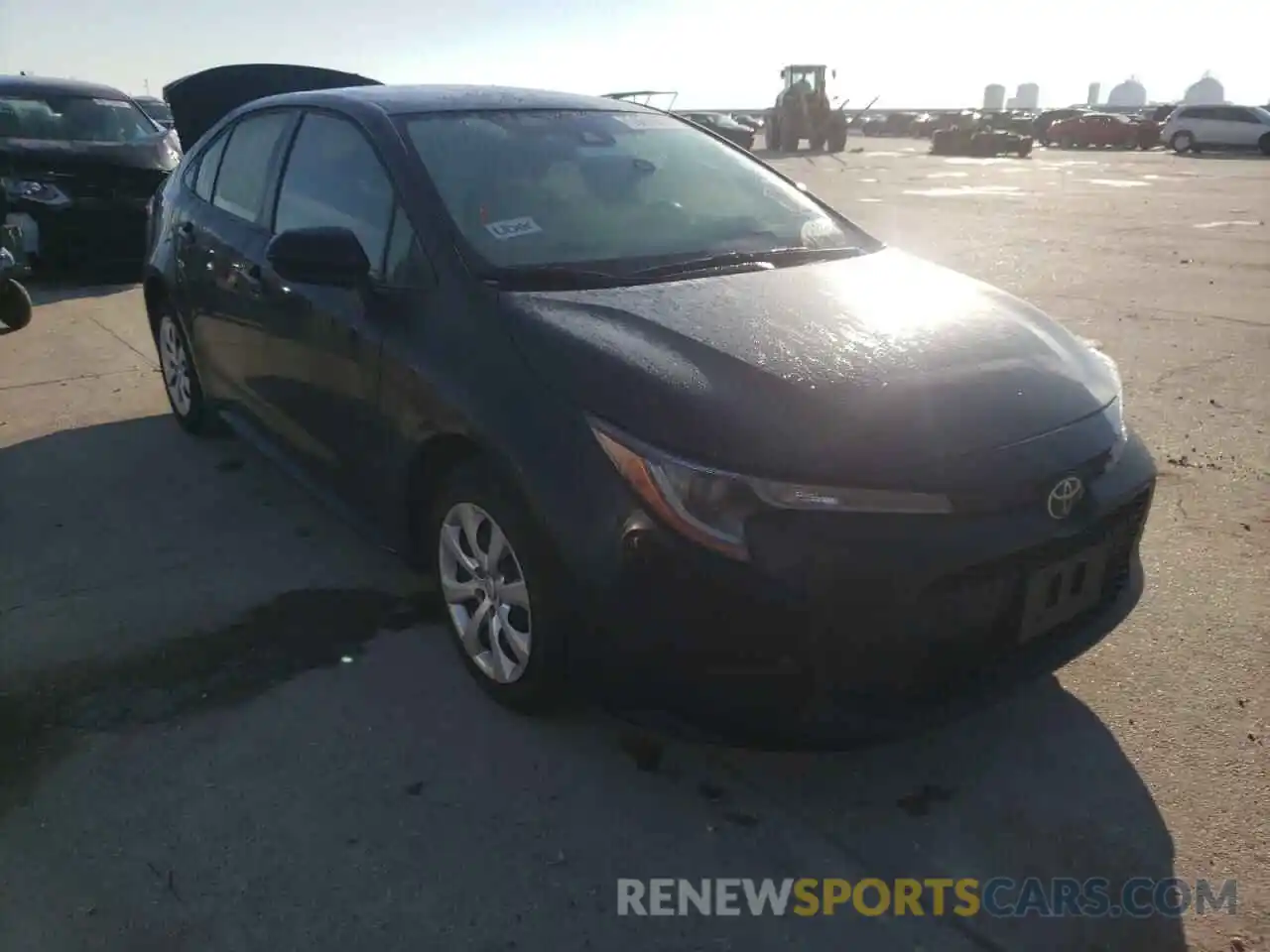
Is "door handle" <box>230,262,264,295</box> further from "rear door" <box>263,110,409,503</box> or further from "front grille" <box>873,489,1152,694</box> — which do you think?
"front grille" <box>873,489,1152,694</box>

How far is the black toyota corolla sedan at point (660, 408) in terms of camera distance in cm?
221

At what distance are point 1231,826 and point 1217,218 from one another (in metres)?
14.4

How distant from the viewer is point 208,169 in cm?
461

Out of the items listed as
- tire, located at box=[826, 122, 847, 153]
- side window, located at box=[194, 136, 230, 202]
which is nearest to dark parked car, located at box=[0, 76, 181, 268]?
side window, located at box=[194, 136, 230, 202]

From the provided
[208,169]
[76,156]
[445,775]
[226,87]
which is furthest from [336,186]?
[76,156]

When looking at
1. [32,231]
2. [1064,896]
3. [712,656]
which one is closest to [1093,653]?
[1064,896]

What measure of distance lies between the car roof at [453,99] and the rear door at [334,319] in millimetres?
138

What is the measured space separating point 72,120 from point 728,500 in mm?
10003

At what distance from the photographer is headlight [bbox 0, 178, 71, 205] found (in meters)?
8.82

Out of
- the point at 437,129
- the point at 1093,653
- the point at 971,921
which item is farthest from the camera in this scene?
the point at 437,129

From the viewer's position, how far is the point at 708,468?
2.21 metres

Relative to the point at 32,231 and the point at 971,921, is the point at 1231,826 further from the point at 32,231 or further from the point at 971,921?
the point at 32,231

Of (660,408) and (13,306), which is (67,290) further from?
(660,408)

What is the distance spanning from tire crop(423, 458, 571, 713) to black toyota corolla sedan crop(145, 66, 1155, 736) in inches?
0.4
